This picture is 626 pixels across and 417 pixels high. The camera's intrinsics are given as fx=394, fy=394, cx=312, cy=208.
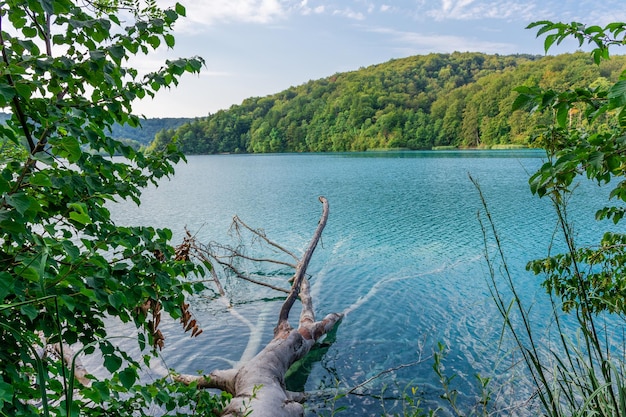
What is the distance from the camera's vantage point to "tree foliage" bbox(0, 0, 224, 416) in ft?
6.05

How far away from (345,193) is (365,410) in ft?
86.6

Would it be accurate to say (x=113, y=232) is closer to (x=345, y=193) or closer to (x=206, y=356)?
(x=206, y=356)

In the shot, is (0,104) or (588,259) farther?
(588,259)

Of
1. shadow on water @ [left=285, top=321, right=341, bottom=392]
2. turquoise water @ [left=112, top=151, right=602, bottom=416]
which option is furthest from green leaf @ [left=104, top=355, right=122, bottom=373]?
shadow on water @ [left=285, top=321, right=341, bottom=392]

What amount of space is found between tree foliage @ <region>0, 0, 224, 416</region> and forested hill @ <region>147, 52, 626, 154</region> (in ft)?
297

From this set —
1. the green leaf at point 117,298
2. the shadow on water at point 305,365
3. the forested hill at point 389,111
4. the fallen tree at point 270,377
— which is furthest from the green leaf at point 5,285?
the forested hill at point 389,111

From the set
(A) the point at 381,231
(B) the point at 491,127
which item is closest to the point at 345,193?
(A) the point at 381,231

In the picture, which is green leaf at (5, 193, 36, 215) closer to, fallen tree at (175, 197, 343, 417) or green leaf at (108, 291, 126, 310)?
green leaf at (108, 291, 126, 310)

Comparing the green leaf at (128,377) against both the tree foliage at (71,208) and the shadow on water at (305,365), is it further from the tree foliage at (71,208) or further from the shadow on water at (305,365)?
the shadow on water at (305,365)

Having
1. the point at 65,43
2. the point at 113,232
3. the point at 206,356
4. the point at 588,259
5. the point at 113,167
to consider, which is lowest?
the point at 206,356

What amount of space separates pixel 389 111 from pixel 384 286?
12201cm

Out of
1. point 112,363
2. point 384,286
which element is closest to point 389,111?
point 384,286

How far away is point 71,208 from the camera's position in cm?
258

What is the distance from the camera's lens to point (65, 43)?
8.71 ft
